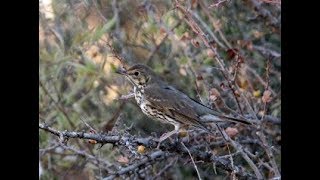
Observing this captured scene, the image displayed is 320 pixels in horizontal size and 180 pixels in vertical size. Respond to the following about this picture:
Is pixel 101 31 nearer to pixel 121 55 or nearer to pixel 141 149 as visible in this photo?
pixel 121 55

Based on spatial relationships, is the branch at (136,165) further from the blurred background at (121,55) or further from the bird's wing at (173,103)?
the blurred background at (121,55)

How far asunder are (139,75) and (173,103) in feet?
0.83

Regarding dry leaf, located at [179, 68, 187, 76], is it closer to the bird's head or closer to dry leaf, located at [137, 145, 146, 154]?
the bird's head

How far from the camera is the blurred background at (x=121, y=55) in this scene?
484cm

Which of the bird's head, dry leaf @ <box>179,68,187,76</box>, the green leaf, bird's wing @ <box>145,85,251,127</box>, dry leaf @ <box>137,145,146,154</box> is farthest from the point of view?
dry leaf @ <box>179,68,187,76</box>

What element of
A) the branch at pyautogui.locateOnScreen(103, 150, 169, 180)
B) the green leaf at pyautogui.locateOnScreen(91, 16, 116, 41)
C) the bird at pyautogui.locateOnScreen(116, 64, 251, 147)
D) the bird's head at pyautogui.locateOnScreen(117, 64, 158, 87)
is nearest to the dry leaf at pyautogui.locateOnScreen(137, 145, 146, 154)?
the branch at pyautogui.locateOnScreen(103, 150, 169, 180)

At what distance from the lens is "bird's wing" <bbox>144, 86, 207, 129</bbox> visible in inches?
147

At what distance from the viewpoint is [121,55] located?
4.82 meters

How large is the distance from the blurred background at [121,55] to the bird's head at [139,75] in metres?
0.74

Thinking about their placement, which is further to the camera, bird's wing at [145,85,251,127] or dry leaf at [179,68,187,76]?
dry leaf at [179,68,187,76]

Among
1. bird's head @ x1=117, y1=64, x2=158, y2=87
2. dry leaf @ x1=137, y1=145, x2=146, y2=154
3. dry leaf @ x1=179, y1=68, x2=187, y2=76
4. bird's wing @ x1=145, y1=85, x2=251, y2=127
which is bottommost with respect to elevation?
dry leaf @ x1=137, y1=145, x2=146, y2=154

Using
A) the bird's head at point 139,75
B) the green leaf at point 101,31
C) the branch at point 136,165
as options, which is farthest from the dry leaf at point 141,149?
the green leaf at point 101,31
